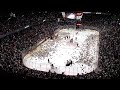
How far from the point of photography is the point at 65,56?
1543cm

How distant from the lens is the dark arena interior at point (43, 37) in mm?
9336

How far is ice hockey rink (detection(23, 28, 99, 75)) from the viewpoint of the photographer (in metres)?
12.7

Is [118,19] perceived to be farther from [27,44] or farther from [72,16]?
[27,44]

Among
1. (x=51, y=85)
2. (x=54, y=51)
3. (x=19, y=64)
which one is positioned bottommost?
(x=54, y=51)

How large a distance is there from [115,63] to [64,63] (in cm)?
412

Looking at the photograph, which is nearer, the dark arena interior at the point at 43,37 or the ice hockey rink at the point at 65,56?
the dark arena interior at the point at 43,37

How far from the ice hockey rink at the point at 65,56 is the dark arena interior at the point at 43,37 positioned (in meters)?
0.63

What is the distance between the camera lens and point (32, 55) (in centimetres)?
1534

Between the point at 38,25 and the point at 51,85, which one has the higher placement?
the point at 51,85

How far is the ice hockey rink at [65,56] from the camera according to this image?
12.7 meters

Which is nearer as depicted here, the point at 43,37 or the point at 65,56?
the point at 65,56

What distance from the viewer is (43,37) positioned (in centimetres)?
2038

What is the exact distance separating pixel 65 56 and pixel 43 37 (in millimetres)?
5486

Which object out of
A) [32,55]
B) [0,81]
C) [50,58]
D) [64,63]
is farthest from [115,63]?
[0,81]
